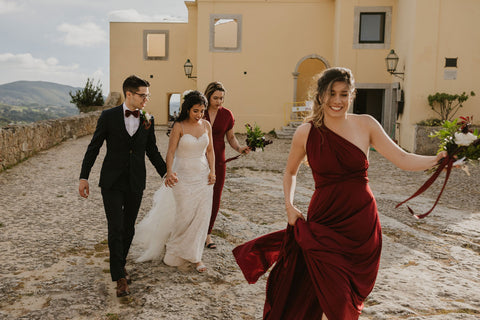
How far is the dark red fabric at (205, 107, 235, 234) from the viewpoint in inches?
214

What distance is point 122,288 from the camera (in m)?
3.91

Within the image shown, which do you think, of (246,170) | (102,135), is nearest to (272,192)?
(246,170)

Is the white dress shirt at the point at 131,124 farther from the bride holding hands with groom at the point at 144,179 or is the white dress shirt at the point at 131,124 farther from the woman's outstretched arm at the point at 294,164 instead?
the woman's outstretched arm at the point at 294,164

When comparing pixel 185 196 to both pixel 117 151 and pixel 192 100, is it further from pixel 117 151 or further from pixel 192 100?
pixel 192 100

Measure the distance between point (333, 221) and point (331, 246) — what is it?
0.62ft

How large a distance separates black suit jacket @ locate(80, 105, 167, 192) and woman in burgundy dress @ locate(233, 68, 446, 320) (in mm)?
1755

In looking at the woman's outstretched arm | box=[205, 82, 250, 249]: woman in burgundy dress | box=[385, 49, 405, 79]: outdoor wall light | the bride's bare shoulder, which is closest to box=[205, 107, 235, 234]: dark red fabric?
box=[205, 82, 250, 249]: woman in burgundy dress

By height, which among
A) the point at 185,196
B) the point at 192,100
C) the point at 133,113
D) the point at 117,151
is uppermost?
the point at 192,100

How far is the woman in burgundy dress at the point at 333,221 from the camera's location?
2.65 m

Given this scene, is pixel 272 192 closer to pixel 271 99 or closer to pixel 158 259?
pixel 158 259

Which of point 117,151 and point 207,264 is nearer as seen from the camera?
point 117,151

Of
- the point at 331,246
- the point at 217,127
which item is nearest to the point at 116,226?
the point at 217,127

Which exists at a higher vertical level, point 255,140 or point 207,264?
point 255,140

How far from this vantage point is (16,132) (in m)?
10.7
